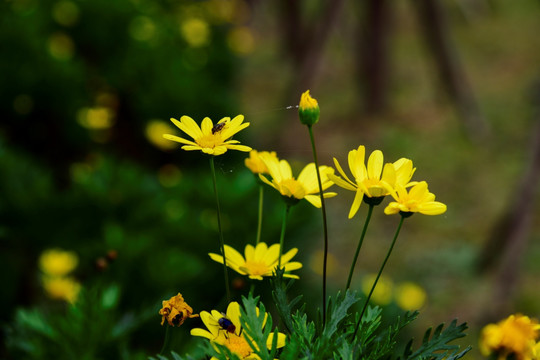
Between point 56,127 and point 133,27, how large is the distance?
1.00 meters

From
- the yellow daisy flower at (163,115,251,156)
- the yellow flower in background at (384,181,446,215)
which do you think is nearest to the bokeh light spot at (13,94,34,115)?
the yellow daisy flower at (163,115,251,156)

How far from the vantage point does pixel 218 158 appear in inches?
105

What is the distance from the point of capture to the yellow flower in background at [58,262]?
2.05 meters

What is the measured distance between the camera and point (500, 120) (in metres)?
5.11

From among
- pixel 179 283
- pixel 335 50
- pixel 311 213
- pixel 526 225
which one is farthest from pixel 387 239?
pixel 335 50

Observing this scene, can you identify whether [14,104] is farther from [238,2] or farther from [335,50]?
[335,50]

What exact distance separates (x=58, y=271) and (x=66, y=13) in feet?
6.89

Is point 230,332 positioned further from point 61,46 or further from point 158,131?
point 61,46

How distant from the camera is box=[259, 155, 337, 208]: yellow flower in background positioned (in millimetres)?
631

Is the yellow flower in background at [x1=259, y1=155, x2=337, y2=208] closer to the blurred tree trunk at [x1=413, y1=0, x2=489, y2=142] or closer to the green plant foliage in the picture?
the green plant foliage

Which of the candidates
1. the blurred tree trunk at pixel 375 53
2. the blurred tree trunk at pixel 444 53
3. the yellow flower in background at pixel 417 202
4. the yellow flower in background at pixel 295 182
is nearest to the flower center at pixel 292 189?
the yellow flower in background at pixel 295 182

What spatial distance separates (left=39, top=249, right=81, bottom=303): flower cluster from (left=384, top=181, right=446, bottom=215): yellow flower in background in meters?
1.68

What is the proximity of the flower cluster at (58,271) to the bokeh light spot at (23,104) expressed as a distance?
38.7 inches

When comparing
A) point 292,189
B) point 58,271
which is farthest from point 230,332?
point 58,271
